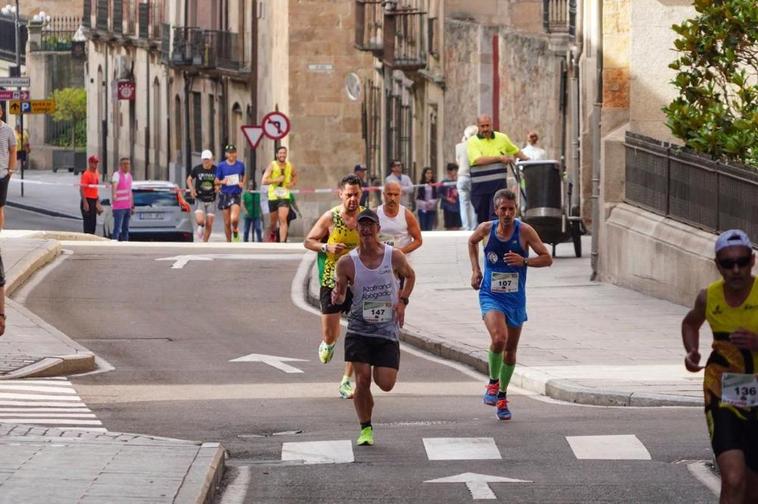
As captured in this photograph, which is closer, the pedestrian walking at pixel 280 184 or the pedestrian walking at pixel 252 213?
the pedestrian walking at pixel 280 184

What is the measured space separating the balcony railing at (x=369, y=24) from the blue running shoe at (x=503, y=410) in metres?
35.2

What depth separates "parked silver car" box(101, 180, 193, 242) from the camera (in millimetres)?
43062

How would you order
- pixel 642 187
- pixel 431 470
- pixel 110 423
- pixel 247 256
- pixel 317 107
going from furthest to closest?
pixel 317 107
pixel 247 256
pixel 642 187
pixel 110 423
pixel 431 470

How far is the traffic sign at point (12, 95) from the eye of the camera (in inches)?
2153

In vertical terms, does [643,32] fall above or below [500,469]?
above

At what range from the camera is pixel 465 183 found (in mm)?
34219

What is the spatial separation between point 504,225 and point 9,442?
14.2 ft

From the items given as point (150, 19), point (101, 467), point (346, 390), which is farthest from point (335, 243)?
point (150, 19)

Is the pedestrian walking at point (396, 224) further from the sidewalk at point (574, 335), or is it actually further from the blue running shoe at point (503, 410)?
the blue running shoe at point (503, 410)

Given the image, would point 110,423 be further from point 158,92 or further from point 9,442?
point 158,92

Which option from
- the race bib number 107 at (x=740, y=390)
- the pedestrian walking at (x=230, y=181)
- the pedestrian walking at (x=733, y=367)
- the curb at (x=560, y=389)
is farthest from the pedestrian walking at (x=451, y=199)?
the race bib number 107 at (x=740, y=390)

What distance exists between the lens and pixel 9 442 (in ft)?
42.7

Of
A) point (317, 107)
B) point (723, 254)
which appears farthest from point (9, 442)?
point (317, 107)

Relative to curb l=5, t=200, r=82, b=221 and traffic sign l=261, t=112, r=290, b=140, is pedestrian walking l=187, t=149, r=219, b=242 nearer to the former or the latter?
traffic sign l=261, t=112, r=290, b=140
